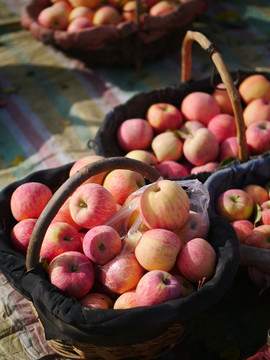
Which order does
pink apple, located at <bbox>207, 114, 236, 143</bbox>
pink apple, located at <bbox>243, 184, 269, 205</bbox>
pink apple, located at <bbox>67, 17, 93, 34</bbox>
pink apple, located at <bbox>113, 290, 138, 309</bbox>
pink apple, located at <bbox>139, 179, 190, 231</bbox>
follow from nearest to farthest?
pink apple, located at <bbox>113, 290, 138, 309</bbox>
pink apple, located at <bbox>139, 179, 190, 231</bbox>
pink apple, located at <bbox>243, 184, 269, 205</bbox>
pink apple, located at <bbox>207, 114, 236, 143</bbox>
pink apple, located at <bbox>67, 17, 93, 34</bbox>

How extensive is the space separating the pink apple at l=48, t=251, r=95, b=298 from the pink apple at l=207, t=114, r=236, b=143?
102cm

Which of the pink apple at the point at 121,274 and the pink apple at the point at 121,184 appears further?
the pink apple at the point at 121,184

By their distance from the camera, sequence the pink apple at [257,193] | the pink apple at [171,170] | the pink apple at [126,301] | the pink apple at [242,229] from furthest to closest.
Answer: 1. the pink apple at [171,170]
2. the pink apple at [257,193]
3. the pink apple at [242,229]
4. the pink apple at [126,301]

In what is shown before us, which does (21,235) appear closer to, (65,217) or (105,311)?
(65,217)

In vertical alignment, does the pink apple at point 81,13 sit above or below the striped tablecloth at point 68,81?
above

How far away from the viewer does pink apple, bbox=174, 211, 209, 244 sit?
4.38 feet

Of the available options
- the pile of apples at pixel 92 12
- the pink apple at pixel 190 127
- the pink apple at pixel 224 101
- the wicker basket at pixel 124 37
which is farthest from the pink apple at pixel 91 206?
the pile of apples at pixel 92 12

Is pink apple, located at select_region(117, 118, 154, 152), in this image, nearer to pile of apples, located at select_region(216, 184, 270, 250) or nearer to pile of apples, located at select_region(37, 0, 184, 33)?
pile of apples, located at select_region(216, 184, 270, 250)

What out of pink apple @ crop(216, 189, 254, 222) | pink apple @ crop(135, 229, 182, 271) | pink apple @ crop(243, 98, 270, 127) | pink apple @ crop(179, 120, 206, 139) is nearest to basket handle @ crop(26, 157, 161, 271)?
pink apple @ crop(135, 229, 182, 271)

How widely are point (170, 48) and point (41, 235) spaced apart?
Result: 6.80 ft

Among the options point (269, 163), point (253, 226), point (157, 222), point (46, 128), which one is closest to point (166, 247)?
point (157, 222)

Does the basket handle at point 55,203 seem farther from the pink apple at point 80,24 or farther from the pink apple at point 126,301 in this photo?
the pink apple at point 80,24

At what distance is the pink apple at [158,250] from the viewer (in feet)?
4.04

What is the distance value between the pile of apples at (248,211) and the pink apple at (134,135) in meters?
0.53
